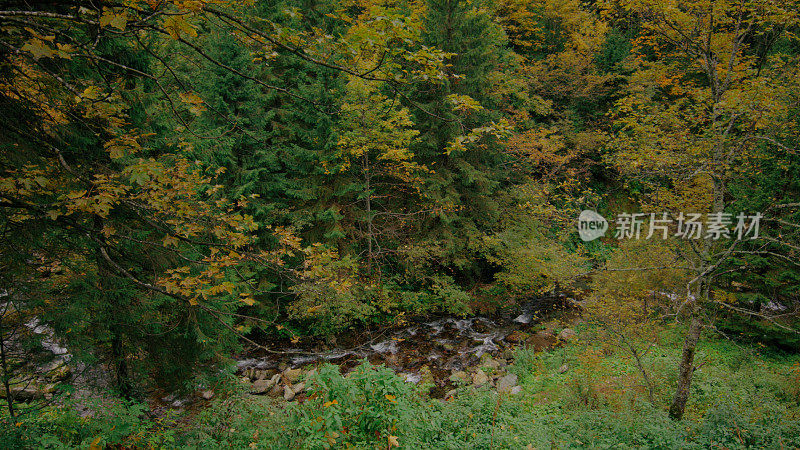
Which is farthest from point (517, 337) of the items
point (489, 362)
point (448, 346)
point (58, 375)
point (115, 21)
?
point (58, 375)

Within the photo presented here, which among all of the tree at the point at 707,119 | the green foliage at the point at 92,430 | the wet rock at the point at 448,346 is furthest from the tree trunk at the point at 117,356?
the tree at the point at 707,119

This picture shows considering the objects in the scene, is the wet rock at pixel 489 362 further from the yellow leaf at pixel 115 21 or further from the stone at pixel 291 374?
the yellow leaf at pixel 115 21

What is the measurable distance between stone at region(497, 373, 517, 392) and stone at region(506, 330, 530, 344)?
2340 mm

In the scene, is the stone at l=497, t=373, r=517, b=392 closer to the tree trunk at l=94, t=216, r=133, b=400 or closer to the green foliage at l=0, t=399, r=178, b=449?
the green foliage at l=0, t=399, r=178, b=449

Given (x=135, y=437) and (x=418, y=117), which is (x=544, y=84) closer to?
(x=418, y=117)

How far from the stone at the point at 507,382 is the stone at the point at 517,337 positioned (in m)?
2.34

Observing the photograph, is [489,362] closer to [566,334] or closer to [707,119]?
[566,334]

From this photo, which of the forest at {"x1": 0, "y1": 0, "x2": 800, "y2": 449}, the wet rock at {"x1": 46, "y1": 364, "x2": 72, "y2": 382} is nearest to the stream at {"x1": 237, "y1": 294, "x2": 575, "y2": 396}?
the forest at {"x1": 0, "y1": 0, "x2": 800, "y2": 449}

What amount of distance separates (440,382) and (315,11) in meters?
12.2

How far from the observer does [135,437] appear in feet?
14.0

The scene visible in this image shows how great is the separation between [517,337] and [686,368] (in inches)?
228

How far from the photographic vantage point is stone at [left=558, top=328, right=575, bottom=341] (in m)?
10.7

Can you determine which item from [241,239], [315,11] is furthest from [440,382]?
[315,11]

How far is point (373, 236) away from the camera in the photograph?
37.6ft
